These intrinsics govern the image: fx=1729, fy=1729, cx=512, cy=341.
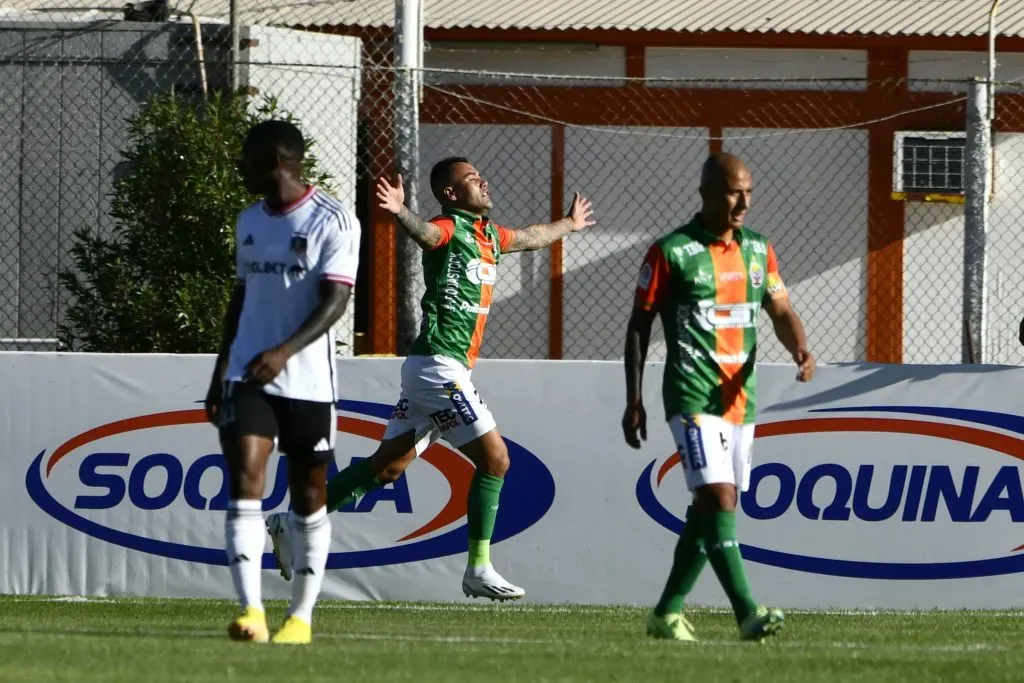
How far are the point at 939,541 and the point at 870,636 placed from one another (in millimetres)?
1934

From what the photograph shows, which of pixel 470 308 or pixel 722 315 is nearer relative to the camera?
pixel 722 315

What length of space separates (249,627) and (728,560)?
1796mm

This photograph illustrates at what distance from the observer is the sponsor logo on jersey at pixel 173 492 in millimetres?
9195

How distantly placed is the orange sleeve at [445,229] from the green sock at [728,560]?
2399 millimetres

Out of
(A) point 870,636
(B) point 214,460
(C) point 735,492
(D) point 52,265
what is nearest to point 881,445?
(A) point 870,636

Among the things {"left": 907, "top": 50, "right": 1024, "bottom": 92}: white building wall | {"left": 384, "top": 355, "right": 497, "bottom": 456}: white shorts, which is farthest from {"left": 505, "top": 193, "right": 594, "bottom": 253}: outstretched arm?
{"left": 907, "top": 50, "right": 1024, "bottom": 92}: white building wall

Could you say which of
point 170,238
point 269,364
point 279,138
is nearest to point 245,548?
point 269,364

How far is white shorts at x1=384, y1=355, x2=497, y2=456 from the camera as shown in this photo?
8383mm

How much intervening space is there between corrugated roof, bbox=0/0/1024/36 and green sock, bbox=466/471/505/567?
24.8ft

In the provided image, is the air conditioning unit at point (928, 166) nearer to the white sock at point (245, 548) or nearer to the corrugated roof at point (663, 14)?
the corrugated roof at point (663, 14)

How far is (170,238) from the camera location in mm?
10867

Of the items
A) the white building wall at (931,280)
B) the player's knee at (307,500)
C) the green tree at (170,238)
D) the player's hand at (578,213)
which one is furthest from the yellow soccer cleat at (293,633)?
the white building wall at (931,280)

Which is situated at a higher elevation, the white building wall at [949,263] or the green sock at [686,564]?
the white building wall at [949,263]

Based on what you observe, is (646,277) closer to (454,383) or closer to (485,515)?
(454,383)
